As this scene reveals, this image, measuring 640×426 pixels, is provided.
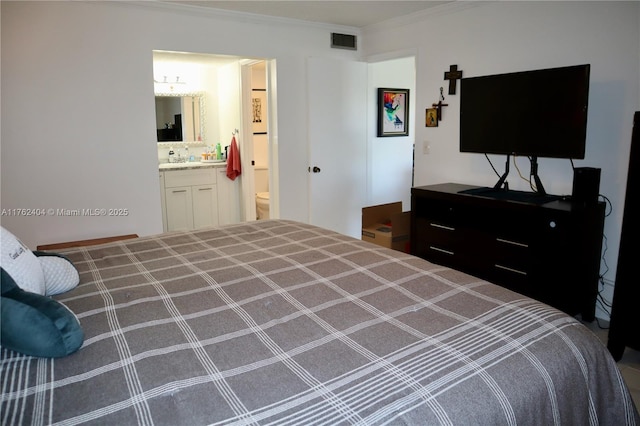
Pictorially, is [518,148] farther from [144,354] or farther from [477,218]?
[144,354]

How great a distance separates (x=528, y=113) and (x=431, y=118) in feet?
3.84

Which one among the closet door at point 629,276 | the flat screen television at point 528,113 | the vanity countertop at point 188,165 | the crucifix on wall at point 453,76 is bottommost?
the closet door at point 629,276

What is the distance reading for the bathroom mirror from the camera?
5.59 meters

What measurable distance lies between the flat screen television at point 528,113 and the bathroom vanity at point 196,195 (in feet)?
10.1

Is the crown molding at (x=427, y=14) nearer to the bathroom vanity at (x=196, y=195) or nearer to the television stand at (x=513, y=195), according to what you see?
the television stand at (x=513, y=195)

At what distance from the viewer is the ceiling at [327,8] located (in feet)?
12.7

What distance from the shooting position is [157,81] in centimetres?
554

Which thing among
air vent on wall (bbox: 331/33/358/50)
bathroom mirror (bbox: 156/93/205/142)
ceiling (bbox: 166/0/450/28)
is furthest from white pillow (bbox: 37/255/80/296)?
bathroom mirror (bbox: 156/93/205/142)

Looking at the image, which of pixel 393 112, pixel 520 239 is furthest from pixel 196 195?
pixel 520 239

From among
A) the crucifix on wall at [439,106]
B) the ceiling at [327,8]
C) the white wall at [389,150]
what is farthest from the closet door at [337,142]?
the crucifix on wall at [439,106]

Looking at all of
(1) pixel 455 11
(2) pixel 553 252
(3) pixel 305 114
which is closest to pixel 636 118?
(2) pixel 553 252

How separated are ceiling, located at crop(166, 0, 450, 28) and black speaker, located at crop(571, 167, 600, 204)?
2003 mm

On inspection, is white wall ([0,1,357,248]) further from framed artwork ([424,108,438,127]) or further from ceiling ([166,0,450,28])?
framed artwork ([424,108,438,127])

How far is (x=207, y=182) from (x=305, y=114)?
63.0 inches
